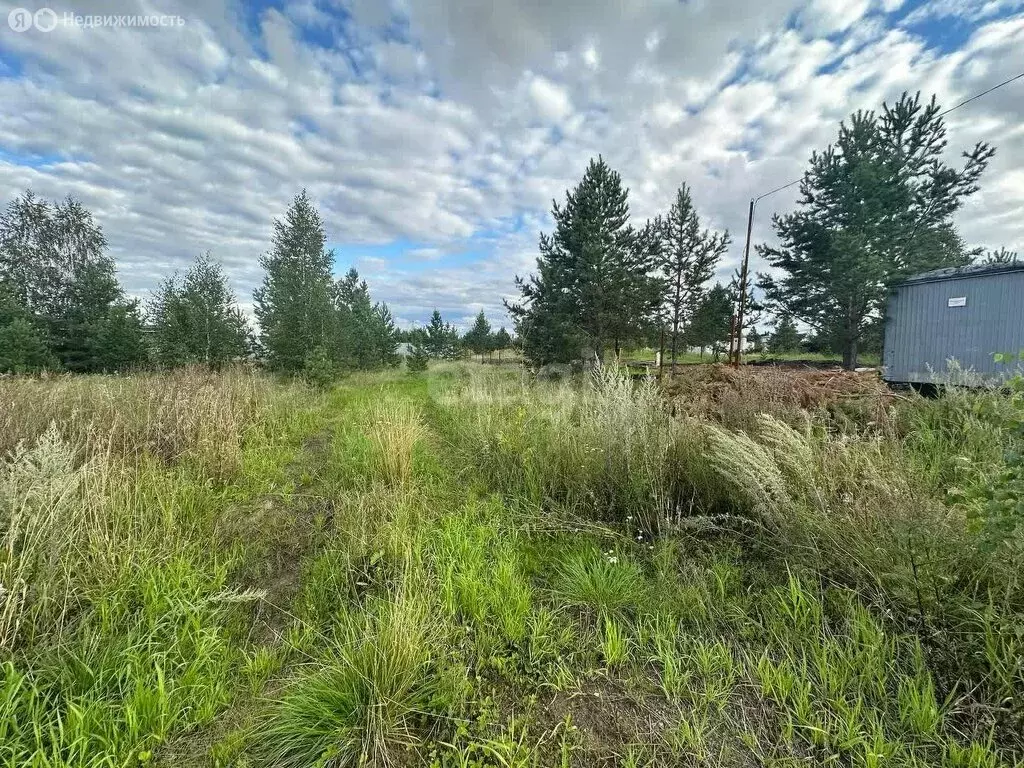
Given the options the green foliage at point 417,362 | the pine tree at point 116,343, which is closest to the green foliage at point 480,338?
the green foliage at point 417,362

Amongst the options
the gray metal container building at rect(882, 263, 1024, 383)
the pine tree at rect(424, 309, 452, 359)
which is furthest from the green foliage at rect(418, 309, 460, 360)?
the gray metal container building at rect(882, 263, 1024, 383)

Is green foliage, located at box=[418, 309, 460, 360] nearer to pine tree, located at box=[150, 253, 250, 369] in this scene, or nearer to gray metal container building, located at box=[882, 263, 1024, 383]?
pine tree, located at box=[150, 253, 250, 369]

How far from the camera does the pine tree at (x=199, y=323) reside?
14227 mm

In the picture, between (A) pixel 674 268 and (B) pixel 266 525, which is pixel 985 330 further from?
(B) pixel 266 525

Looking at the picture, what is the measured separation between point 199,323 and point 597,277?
1522 centimetres

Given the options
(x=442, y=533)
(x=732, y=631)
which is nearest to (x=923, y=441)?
(x=732, y=631)

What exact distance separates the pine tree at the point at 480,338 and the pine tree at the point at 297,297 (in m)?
20.6

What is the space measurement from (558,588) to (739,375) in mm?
4545

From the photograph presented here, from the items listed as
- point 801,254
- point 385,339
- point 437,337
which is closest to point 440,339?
point 437,337

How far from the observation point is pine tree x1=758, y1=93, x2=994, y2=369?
1362 cm

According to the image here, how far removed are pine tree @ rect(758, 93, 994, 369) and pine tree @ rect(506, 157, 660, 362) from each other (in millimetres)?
7305

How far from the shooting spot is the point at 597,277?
39.8 feet

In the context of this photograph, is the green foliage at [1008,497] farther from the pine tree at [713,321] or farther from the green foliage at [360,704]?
the pine tree at [713,321]

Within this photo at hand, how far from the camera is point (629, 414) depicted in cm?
310
